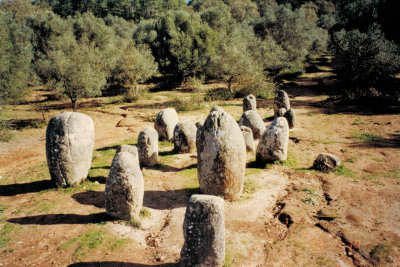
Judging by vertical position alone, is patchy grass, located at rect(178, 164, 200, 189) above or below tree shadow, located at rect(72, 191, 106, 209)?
below

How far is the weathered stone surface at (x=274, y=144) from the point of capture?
1177cm

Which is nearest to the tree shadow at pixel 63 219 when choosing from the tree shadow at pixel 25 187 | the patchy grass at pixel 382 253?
the tree shadow at pixel 25 187

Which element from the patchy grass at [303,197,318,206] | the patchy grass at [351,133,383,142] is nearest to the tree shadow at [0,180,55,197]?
the patchy grass at [303,197,318,206]

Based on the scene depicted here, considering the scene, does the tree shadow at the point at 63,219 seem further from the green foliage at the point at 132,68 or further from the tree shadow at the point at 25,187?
the green foliage at the point at 132,68

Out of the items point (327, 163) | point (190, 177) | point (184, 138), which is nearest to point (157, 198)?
point (190, 177)

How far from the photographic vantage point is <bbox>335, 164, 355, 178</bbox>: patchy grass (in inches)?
418

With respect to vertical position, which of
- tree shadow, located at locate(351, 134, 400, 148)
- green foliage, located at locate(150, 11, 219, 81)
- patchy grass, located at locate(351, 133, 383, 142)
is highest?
green foliage, located at locate(150, 11, 219, 81)

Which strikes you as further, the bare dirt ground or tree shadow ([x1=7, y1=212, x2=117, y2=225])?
tree shadow ([x1=7, y1=212, x2=117, y2=225])

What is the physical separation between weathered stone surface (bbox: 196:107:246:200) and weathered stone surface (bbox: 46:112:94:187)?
4652 millimetres

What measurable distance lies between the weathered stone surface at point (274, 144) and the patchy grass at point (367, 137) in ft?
20.8

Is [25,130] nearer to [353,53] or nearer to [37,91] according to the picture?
[37,91]

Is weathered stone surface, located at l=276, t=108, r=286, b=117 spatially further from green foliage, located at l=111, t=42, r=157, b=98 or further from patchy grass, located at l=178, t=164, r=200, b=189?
green foliage, located at l=111, t=42, r=157, b=98

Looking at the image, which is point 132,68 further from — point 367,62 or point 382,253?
point 382,253

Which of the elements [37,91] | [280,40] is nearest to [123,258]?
[37,91]
